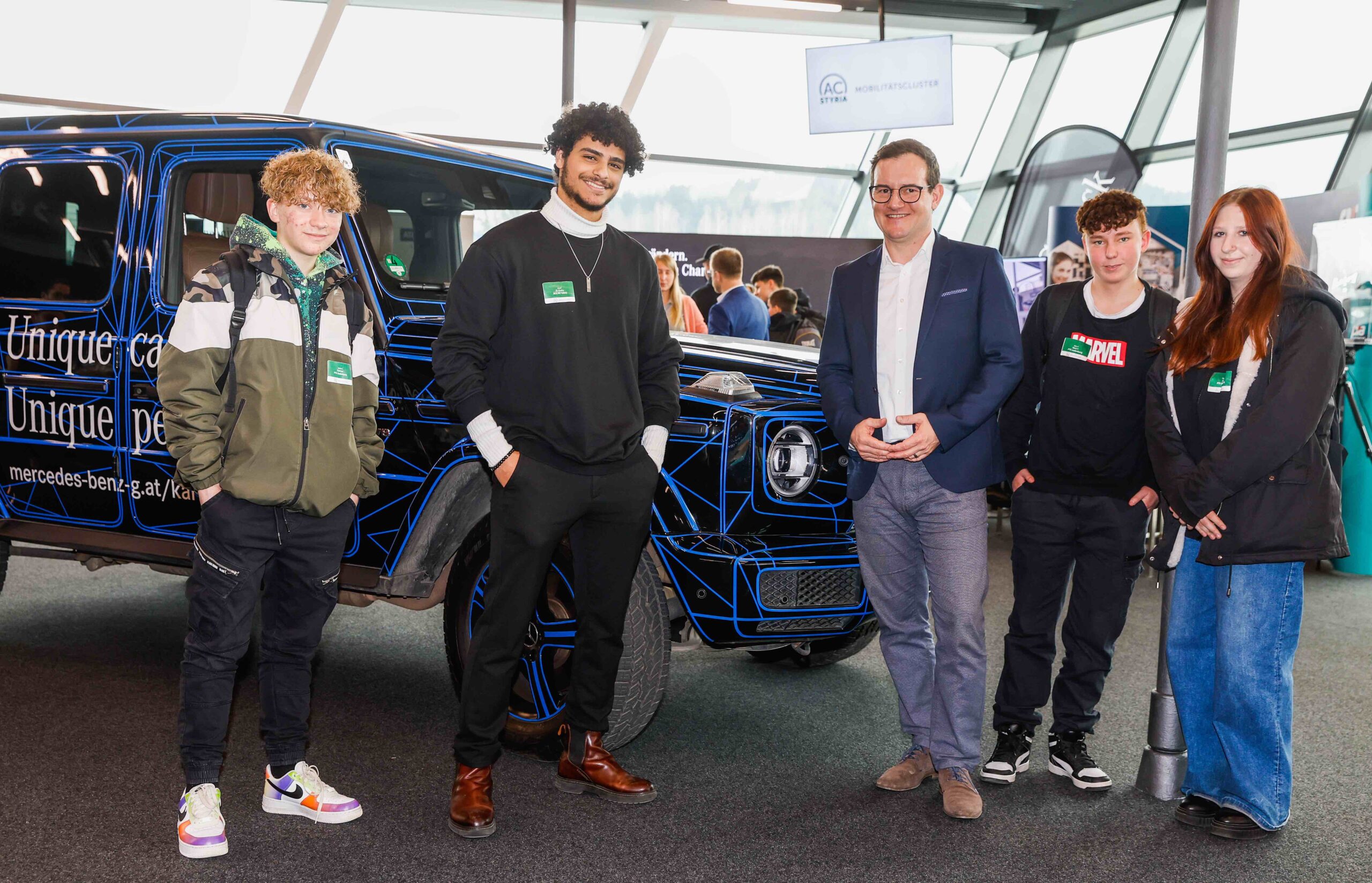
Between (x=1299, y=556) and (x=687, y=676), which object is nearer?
(x=1299, y=556)

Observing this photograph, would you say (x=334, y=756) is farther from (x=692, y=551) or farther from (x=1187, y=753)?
(x=1187, y=753)

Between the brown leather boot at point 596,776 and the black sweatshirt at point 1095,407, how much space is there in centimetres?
140

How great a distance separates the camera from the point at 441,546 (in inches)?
136

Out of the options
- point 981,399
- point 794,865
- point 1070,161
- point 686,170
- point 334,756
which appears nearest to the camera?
point 794,865

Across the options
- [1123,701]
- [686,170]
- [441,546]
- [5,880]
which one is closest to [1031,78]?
[686,170]

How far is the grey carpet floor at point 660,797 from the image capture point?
2.77 metres

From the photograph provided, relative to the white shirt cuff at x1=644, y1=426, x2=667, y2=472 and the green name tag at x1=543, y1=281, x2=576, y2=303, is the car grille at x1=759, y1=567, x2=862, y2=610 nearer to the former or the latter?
the white shirt cuff at x1=644, y1=426, x2=667, y2=472

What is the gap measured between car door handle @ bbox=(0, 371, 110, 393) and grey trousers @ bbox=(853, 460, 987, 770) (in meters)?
2.42

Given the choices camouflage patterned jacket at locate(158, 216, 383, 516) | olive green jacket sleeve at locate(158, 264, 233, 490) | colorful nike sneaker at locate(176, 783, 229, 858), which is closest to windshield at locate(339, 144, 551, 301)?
camouflage patterned jacket at locate(158, 216, 383, 516)

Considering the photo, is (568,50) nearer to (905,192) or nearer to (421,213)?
(421,213)

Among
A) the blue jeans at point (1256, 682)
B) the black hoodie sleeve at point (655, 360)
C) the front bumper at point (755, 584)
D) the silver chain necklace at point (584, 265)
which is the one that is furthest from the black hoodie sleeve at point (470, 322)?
the blue jeans at point (1256, 682)

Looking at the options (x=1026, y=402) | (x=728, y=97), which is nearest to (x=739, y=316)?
(x=1026, y=402)

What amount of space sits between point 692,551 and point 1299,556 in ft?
4.93

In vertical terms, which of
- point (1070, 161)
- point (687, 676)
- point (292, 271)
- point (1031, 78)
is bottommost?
point (687, 676)
